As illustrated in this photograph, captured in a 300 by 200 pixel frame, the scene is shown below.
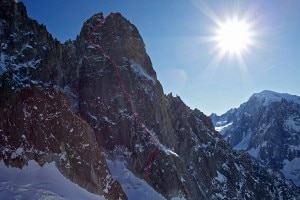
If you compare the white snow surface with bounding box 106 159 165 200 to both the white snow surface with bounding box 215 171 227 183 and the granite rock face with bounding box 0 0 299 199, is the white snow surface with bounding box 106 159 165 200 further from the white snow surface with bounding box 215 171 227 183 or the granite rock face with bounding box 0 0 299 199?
the white snow surface with bounding box 215 171 227 183

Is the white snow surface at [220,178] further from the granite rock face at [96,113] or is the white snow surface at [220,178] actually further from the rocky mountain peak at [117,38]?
the rocky mountain peak at [117,38]

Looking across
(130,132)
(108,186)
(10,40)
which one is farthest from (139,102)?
(10,40)

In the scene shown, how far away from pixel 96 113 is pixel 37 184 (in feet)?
90.7

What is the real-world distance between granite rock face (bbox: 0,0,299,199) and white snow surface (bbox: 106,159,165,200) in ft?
4.31

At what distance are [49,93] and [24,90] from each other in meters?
3.69

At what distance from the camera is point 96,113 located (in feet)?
253

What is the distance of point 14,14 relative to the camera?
62781 mm

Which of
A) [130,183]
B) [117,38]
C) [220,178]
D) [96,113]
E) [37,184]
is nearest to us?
[37,184]

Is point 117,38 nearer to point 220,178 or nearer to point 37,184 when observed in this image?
point 37,184

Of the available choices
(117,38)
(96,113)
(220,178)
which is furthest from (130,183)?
(220,178)

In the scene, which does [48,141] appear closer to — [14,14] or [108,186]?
[108,186]

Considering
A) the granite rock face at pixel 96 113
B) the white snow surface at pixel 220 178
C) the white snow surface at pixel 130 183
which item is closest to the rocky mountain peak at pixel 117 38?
the granite rock face at pixel 96 113

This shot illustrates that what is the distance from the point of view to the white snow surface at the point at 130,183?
68931mm

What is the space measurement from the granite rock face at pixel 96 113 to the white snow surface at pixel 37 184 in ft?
4.05
